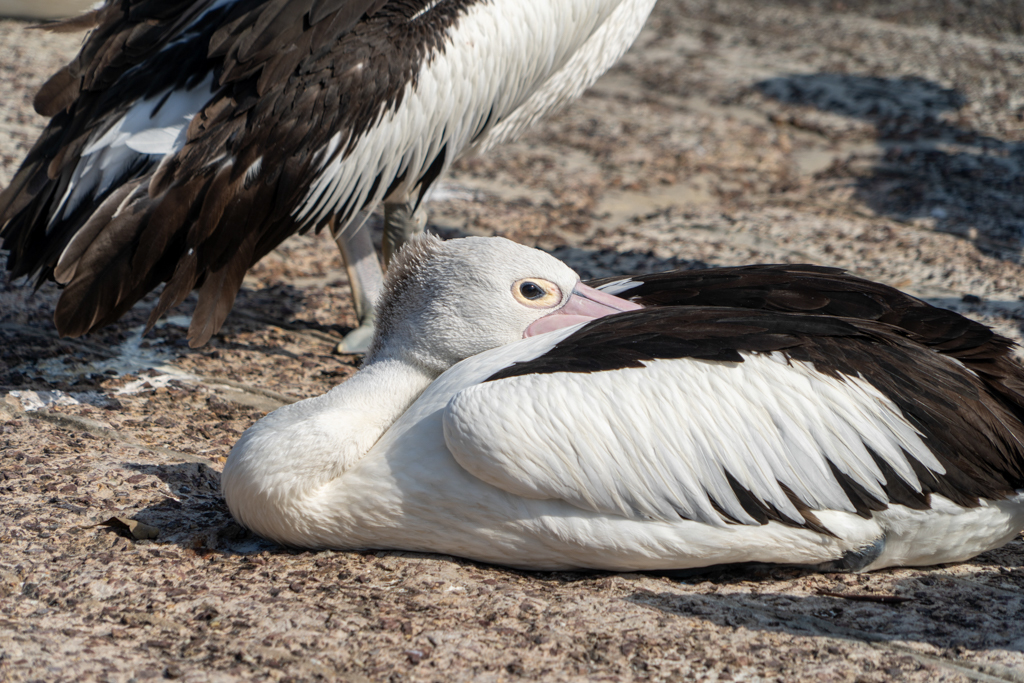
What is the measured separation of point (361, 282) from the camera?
4.60 m

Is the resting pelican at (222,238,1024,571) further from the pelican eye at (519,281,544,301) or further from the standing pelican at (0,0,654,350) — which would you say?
the standing pelican at (0,0,654,350)

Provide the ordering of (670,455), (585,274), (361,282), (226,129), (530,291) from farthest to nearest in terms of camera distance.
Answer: (585,274) < (361,282) < (226,129) < (530,291) < (670,455)

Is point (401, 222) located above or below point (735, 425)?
above

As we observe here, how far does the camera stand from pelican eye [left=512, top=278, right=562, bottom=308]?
2904 millimetres

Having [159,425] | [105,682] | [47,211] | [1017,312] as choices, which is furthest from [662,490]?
[1017,312]

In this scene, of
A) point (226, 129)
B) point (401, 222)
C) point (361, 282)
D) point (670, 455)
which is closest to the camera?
point (670, 455)

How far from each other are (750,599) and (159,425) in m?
2.03

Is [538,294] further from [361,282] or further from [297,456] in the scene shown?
[361,282]

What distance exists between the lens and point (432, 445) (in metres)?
2.58

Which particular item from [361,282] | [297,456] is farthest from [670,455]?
[361,282]

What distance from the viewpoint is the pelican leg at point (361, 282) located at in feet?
14.8

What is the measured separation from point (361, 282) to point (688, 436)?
236 cm

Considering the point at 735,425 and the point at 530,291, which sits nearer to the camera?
the point at 735,425

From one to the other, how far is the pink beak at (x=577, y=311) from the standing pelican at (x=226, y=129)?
1.18 meters
